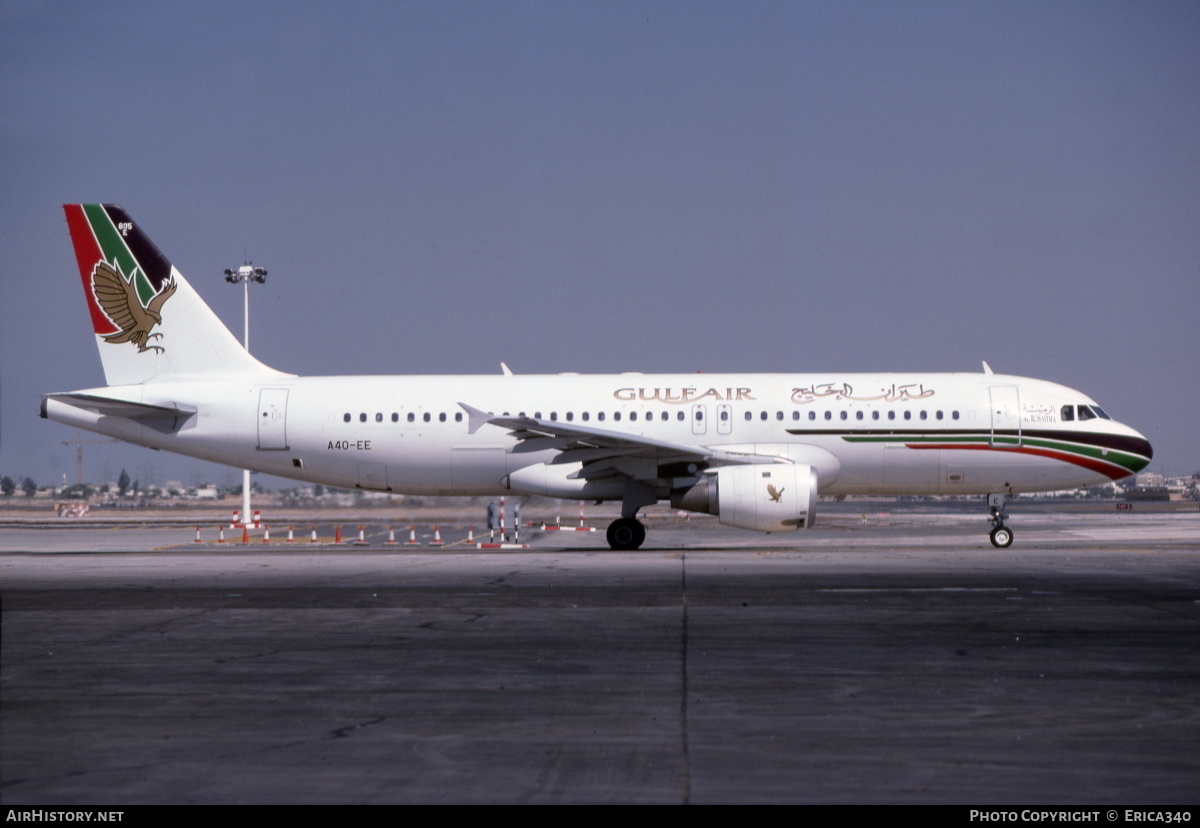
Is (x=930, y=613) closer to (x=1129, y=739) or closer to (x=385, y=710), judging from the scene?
(x=1129, y=739)

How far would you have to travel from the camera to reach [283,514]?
60875mm

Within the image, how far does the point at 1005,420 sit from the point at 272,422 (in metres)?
16.2

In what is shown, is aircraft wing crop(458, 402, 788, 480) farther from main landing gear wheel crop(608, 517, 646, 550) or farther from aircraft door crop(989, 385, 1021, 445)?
aircraft door crop(989, 385, 1021, 445)

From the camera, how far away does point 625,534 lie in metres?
25.7

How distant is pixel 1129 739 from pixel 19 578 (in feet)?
57.4

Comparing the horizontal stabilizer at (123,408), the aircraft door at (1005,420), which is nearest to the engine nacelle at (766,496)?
the aircraft door at (1005,420)

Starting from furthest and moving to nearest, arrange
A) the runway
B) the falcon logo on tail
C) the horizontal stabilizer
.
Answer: the falcon logo on tail
the horizontal stabilizer
the runway

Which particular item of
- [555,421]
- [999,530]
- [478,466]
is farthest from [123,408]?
[999,530]

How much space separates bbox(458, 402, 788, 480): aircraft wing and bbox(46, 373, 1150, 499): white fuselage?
112 mm

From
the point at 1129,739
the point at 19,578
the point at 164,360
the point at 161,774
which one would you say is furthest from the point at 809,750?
the point at 164,360

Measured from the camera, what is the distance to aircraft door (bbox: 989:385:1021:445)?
25.8 meters

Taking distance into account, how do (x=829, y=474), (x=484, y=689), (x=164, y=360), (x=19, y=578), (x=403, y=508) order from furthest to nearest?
(x=403, y=508), (x=164, y=360), (x=829, y=474), (x=19, y=578), (x=484, y=689)

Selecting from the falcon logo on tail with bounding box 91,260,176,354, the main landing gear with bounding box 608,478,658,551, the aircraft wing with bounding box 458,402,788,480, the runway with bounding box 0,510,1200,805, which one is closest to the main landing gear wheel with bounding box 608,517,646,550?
the main landing gear with bounding box 608,478,658,551

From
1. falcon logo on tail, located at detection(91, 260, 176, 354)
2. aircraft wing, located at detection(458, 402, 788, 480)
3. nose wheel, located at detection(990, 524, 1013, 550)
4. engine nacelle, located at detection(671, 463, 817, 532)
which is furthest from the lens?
falcon logo on tail, located at detection(91, 260, 176, 354)
